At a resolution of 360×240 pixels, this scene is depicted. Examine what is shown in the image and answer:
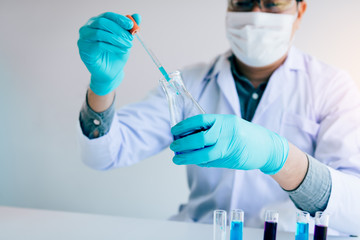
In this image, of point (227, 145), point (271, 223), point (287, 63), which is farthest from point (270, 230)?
point (287, 63)

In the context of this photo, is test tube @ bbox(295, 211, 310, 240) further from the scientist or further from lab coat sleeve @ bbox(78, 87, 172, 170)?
lab coat sleeve @ bbox(78, 87, 172, 170)

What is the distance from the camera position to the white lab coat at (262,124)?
1.54 m

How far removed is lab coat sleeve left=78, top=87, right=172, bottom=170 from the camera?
157 centimetres

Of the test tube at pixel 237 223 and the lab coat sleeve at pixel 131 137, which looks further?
the lab coat sleeve at pixel 131 137

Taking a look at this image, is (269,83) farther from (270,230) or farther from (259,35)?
(270,230)

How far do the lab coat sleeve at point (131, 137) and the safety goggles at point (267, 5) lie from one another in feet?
1.84

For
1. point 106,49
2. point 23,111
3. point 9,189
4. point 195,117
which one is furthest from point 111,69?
point 9,189

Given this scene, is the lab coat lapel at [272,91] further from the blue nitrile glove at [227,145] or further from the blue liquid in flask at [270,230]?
the blue liquid in flask at [270,230]

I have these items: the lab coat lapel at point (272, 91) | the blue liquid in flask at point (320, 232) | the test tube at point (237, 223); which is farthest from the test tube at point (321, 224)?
the lab coat lapel at point (272, 91)

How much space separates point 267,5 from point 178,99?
0.90 metres

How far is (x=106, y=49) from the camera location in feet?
4.28

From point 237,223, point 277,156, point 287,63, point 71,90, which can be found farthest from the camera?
point 71,90

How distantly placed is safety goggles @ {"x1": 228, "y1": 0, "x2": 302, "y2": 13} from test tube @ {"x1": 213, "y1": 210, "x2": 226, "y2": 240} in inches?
41.6

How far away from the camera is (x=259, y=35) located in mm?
1672
